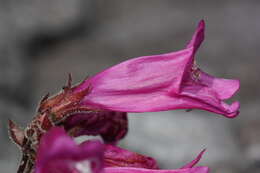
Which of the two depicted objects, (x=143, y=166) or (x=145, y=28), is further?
(x=145, y=28)

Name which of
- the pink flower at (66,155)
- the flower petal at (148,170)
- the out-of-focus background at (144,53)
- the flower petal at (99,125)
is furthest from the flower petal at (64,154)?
the out-of-focus background at (144,53)

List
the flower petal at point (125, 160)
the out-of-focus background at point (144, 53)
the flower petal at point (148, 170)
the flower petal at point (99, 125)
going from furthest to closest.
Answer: the out-of-focus background at point (144, 53)
the flower petal at point (99, 125)
the flower petal at point (125, 160)
the flower petal at point (148, 170)

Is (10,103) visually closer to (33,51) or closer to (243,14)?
(33,51)

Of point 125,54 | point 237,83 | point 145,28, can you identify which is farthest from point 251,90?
point 237,83

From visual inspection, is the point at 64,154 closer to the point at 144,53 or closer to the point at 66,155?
the point at 66,155

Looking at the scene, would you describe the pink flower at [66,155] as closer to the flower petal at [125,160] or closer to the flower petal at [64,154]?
the flower petal at [64,154]

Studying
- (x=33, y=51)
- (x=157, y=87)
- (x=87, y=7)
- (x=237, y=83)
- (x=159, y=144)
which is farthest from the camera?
(x=87, y=7)
